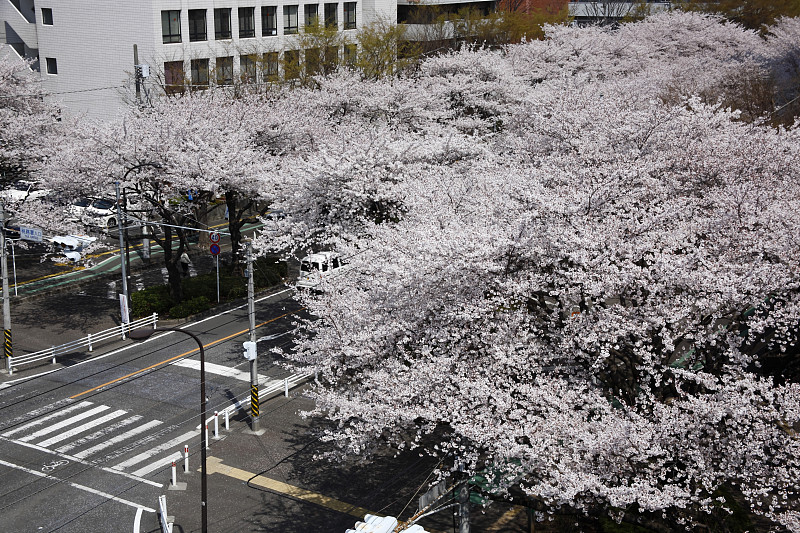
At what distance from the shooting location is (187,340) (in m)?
31.0

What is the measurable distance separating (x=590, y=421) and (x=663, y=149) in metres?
13.2

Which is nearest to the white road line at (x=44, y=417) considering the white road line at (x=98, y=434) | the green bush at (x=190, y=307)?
the white road line at (x=98, y=434)

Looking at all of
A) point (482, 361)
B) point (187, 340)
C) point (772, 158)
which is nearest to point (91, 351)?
point (187, 340)

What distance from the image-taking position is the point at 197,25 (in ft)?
182

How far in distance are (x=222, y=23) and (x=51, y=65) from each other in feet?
43.6

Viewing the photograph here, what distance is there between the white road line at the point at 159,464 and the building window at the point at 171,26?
129ft

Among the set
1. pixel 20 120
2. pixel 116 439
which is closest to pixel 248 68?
pixel 20 120

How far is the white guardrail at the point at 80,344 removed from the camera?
92.0 ft

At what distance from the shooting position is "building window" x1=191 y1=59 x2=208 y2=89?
54075 millimetres

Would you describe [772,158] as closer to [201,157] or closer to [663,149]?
[663,149]

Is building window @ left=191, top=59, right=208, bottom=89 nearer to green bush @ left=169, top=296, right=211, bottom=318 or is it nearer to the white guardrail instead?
green bush @ left=169, top=296, right=211, bottom=318

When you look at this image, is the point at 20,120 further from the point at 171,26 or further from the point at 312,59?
the point at 312,59

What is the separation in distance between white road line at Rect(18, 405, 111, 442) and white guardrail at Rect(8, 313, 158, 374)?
15.8 ft

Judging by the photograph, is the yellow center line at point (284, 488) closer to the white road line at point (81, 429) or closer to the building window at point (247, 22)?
the white road line at point (81, 429)
